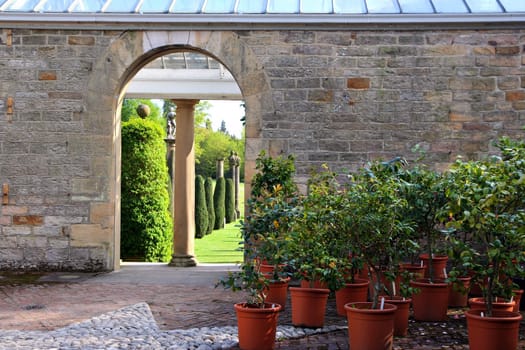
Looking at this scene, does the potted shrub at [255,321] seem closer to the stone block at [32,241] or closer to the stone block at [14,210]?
the stone block at [32,241]

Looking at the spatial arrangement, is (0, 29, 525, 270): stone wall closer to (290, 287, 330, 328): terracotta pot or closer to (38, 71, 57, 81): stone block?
(38, 71, 57, 81): stone block

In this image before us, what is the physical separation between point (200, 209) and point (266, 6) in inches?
446

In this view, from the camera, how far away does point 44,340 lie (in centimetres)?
546

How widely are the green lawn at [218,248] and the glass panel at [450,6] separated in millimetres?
5473

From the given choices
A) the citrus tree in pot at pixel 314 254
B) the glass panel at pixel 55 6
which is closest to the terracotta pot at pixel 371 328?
the citrus tree in pot at pixel 314 254

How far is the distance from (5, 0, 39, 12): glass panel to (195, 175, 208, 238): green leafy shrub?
34.4 ft

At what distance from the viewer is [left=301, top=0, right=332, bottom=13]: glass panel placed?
9617mm

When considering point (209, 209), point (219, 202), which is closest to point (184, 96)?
point (209, 209)

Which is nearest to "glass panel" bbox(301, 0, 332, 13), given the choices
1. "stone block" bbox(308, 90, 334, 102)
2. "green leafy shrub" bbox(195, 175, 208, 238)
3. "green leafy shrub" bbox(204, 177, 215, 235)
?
"stone block" bbox(308, 90, 334, 102)

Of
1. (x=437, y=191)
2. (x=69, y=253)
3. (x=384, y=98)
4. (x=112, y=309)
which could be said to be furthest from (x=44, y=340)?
(x=384, y=98)

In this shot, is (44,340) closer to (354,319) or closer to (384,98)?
(354,319)

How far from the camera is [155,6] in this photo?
387 inches

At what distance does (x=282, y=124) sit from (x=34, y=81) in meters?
3.48

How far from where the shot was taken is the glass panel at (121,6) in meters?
9.71
